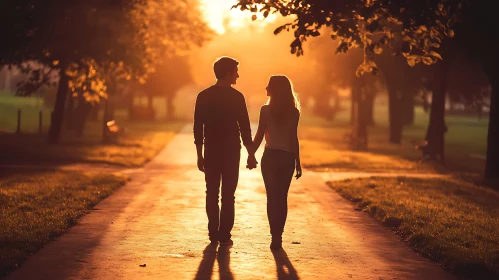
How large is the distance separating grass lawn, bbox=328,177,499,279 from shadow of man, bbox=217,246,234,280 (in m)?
2.28

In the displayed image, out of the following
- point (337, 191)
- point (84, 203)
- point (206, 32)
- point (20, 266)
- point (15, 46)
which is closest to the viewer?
point (20, 266)

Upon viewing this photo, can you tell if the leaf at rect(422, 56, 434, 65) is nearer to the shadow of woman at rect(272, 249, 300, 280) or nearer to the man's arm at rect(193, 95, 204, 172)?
the man's arm at rect(193, 95, 204, 172)

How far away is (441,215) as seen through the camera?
14.2 metres

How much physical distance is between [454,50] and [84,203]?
13.7 metres

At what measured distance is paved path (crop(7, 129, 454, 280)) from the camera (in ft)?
29.9

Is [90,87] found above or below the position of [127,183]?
above

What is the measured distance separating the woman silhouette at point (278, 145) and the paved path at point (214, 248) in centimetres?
52

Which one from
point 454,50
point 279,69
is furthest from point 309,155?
point 279,69

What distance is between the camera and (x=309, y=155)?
31.1 metres

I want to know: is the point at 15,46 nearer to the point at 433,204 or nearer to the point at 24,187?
the point at 24,187

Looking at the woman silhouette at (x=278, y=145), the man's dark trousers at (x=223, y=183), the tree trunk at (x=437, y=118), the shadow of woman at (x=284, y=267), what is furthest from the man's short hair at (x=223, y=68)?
the tree trunk at (x=437, y=118)

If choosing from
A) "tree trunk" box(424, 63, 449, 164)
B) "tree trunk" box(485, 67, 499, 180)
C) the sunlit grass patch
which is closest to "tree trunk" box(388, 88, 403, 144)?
the sunlit grass patch

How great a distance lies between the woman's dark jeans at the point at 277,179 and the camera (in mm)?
10773

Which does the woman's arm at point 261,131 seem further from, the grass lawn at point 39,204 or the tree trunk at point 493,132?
the tree trunk at point 493,132
